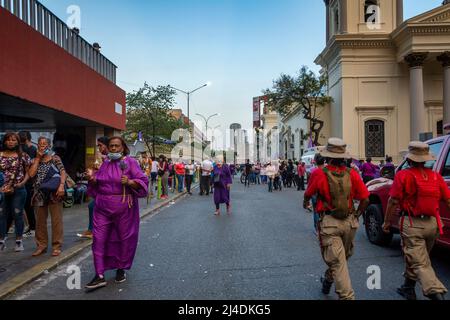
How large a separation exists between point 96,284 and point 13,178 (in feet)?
8.85

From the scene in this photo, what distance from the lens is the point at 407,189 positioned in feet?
15.3

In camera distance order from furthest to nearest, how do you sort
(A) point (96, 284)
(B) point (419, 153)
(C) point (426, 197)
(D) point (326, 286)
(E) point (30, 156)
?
(E) point (30, 156)
(A) point (96, 284)
(D) point (326, 286)
(B) point (419, 153)
(C) point (426, 197)

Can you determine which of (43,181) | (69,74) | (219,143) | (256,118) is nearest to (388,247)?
(43,181)

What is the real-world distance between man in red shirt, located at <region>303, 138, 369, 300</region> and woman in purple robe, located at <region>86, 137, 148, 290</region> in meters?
2.15

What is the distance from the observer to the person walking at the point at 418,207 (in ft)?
15.0

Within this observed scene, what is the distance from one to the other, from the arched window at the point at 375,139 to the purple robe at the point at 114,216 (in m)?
32.7

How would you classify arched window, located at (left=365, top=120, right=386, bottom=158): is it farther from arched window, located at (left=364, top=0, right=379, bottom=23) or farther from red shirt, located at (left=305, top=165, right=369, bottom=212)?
red shirt, located at (left=305, top=165, right=369, bottom=212)

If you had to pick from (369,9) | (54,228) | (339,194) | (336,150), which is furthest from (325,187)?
(369,9)

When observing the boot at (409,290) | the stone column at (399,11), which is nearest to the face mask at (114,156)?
the boot at (409,290)

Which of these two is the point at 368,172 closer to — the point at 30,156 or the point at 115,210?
the point at 30,156

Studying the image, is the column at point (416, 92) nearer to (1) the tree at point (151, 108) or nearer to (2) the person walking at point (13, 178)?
(1) the tree at point (151, 108)

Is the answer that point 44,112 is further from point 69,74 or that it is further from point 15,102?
point 15,102

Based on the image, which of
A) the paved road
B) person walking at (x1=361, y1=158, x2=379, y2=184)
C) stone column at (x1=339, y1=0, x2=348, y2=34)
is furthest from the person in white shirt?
stone column at (x1=339, y1=0, x2=348, y2=34)

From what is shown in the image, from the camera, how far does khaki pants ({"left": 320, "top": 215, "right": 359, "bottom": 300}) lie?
167 inches
